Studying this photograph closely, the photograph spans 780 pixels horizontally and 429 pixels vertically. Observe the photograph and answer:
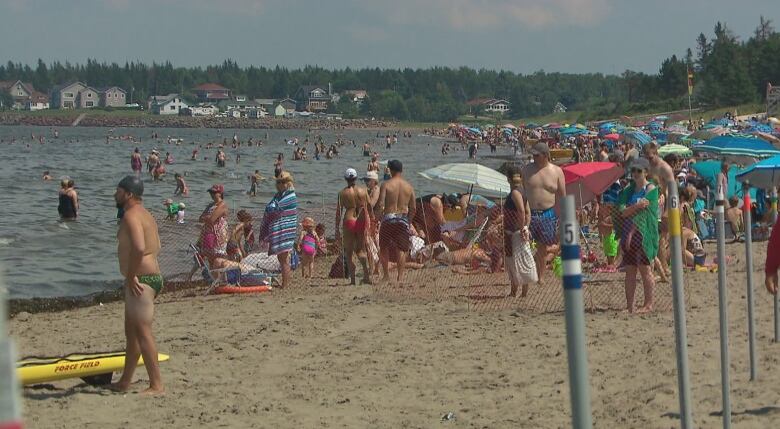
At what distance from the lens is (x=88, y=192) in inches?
1476

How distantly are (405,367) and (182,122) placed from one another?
603 feet

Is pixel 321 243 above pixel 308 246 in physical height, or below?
below

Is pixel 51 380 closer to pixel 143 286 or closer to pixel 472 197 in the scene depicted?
pixel 143 286

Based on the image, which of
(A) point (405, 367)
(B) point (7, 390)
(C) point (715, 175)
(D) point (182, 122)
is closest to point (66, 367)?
(A) point (405, 367)

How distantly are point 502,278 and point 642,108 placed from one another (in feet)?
315

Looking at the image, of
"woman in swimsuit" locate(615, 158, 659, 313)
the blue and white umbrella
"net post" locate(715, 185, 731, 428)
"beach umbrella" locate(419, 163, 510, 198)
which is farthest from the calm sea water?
the blue and white umbrella

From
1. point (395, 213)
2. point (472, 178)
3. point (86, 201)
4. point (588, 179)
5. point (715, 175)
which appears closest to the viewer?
point (395, 213)

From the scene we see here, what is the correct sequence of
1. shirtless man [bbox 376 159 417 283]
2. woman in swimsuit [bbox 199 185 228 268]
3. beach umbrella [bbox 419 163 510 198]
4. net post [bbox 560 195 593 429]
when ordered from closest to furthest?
net post [bbox 560 195 593 429] → shirtless man [bbox 376 159 417 283] → woman in swimsuit [bbox 199 185 228 268] → beach umbrella [bbox 419 163 510 198]

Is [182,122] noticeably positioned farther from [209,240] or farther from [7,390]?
[7,390]

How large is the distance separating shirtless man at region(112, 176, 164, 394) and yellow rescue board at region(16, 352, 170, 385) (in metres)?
0.51

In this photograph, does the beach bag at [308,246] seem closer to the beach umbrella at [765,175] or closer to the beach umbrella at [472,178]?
the beach umbrella at [472,178]

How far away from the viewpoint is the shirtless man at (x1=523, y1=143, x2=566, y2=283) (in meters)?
10.5

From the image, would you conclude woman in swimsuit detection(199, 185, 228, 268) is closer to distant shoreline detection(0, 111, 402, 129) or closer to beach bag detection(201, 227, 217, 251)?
beach bag detection(201, 227, 217, 251)

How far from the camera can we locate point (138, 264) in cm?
693
